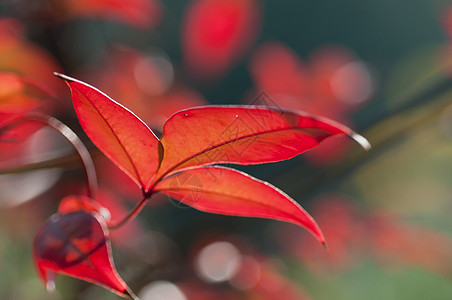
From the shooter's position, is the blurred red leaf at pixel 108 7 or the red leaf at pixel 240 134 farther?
the blurred red leaf at pixel 108 7

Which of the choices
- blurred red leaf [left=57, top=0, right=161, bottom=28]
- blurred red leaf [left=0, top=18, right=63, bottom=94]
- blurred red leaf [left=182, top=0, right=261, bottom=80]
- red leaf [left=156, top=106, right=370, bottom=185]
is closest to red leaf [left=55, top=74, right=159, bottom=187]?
red leaf [left=156, top=106, right=370, bottom=185]

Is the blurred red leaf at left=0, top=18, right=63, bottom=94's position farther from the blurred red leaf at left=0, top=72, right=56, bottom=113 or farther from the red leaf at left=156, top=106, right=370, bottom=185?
the red leaf at left=156, top=106, right=370, bottom=185

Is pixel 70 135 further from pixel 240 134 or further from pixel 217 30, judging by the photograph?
pixel 217 30

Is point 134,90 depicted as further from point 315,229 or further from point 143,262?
point 315,229

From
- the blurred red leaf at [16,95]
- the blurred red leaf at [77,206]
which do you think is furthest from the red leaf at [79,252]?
the blurred red leaf at [16,95]

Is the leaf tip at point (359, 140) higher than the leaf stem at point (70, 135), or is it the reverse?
the leaf tip at point (359, 140)

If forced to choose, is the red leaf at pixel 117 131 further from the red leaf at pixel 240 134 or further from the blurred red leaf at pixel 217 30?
the blurred red leaf at pixel 217 30

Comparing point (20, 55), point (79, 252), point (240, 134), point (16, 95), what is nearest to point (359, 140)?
point (240, 134)
